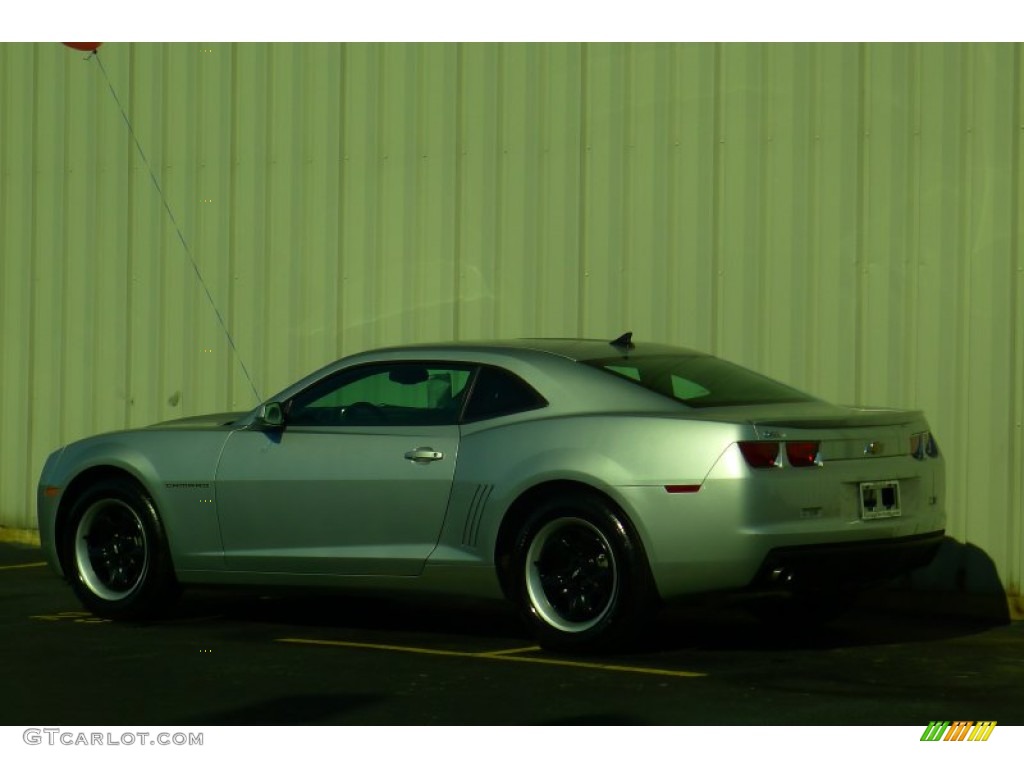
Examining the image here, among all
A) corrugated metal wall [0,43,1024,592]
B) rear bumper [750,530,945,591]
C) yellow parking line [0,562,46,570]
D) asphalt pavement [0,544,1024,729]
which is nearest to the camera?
asphalt pavement [0,544,1024,729]

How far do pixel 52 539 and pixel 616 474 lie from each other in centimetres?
347

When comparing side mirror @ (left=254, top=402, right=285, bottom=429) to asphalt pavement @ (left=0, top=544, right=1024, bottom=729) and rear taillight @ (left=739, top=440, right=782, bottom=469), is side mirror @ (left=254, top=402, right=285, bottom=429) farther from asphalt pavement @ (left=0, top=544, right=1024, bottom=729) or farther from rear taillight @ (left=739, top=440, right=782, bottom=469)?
rear taillight @ (left=739, top=440, right=782, bottom=469)

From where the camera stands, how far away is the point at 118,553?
33.8 feet

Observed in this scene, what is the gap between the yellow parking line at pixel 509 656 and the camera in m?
8.41

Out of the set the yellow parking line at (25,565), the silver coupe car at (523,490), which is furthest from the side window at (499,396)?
the yellow parking line at (25,565)

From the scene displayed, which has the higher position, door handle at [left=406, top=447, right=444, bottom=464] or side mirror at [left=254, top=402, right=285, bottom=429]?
side mirror at [left=254, top=402, right=285, bottom=429]

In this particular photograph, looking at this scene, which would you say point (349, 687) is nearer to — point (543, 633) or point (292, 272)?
point (543, 633)

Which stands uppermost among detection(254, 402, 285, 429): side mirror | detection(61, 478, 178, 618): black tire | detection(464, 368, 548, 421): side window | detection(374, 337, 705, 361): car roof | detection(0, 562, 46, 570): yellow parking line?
detection(374, 337, 705, 361): car roof

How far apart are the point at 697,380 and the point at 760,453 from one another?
3.38 feet

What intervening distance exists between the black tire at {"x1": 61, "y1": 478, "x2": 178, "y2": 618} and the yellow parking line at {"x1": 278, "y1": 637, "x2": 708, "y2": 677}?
2.93 feet

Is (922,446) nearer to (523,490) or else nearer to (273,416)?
(523,490)

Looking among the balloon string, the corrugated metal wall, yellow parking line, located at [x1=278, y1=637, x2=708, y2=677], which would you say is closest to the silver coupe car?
yellow parking line, located at [x1=278, y1=637, x2=708, y2=677]

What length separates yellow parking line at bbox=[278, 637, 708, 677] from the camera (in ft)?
27.6
